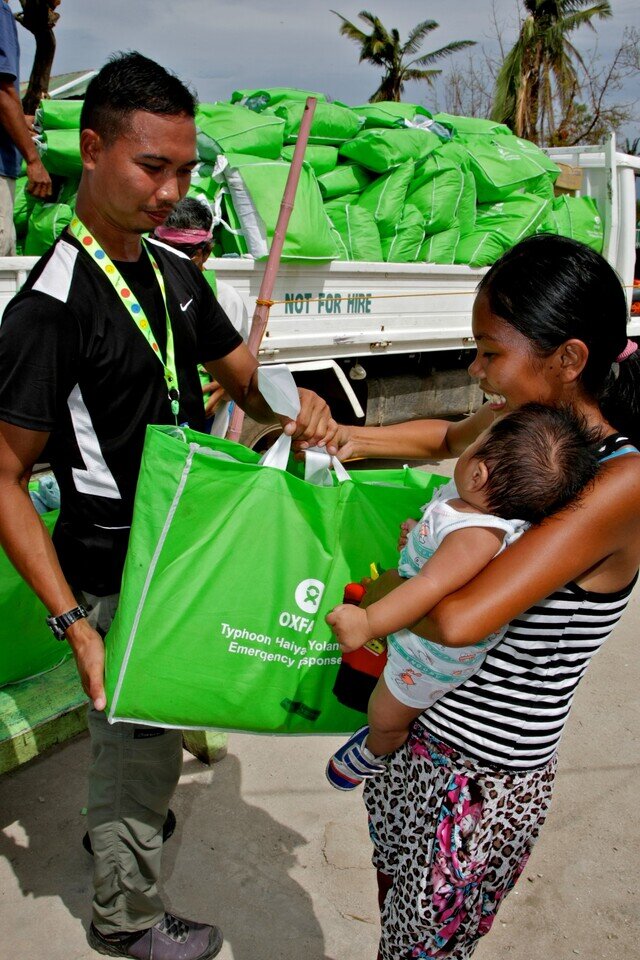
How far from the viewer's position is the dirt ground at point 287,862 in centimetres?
214

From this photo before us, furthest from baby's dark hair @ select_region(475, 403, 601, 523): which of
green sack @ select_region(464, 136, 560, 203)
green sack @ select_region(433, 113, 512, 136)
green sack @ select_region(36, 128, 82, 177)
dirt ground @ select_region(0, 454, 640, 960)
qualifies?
green sack @ select_region(433, 113, 512, 136)

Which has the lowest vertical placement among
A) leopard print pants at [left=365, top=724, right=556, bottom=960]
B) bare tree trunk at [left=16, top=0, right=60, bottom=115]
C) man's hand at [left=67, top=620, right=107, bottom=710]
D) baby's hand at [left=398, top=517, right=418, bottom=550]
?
leopard print pants at [left=365, top=724, right=556, bottom=960]

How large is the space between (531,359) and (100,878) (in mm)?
1543

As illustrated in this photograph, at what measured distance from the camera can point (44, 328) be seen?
1436mm

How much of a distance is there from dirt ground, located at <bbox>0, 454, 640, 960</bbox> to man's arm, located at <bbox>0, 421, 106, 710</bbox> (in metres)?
1.05

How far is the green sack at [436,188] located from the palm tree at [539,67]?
14.8m

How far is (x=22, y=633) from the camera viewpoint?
7.92 ft

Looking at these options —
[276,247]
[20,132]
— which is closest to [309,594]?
[276,247]

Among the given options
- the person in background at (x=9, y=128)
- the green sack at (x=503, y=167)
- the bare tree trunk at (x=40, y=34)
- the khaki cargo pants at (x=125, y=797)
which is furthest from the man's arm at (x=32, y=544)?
the bare tree trunk at (x=40, y=34)

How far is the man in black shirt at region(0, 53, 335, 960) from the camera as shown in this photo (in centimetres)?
146

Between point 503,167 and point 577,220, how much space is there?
987 millimetres

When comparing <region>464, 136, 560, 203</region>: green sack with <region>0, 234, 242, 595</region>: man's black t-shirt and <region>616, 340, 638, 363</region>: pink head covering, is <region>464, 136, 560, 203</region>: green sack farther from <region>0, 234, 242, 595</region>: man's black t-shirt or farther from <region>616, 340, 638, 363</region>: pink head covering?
<region>616, 340, 638, 363</region>: pink head covering

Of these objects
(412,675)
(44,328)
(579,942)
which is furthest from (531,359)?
(579,942)

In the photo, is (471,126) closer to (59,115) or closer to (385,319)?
(385,319)
